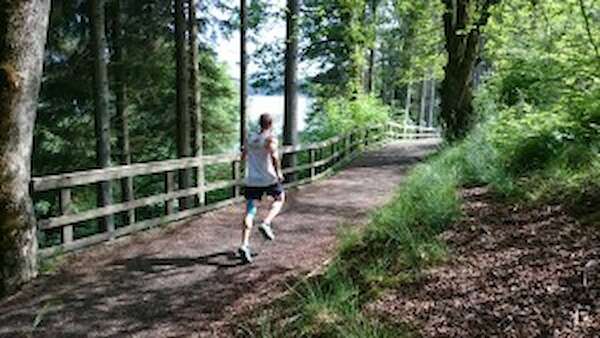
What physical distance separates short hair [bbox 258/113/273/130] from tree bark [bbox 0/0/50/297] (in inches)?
115

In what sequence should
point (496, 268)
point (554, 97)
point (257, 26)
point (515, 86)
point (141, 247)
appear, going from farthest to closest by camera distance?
point (257, 26) → point (515, 86) → point (554, 97) → point (141, 247) → point (496, 268)

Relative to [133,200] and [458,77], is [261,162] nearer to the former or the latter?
[133,200]

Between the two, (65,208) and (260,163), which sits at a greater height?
(260,163)

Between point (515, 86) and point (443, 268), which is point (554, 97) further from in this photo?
point (443, 268)

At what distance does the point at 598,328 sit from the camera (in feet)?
11.9

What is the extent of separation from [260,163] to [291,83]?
9.50 metres

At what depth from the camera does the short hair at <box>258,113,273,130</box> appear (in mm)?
8750

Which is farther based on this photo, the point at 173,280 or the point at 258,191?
the point at 258,191

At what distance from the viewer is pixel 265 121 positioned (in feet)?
28.7

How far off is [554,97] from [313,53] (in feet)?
92.8

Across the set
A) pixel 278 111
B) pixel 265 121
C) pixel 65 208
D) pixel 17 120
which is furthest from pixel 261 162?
pixel 278 111

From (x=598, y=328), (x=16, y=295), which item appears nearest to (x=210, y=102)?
(x=16, y=295)

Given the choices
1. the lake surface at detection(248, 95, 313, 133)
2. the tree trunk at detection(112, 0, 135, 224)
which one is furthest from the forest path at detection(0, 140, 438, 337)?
the tree trunk at detection(112, 0, 135, 224)

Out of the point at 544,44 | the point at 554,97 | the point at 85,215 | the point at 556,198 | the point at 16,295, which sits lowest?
the point at 16,295
